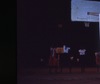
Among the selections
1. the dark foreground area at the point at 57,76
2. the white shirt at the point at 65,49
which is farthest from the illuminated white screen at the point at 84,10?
the dark foreground area at the point at 57,76

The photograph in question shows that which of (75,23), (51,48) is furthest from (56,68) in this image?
(75,23)

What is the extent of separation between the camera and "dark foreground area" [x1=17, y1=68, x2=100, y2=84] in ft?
12.2

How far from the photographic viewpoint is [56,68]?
3.80 metres

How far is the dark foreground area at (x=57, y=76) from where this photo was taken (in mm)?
3719

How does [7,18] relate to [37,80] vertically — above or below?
above

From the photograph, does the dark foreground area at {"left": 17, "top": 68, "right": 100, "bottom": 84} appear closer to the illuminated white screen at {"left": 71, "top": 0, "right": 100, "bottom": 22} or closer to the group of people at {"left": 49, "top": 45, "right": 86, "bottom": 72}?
the group of people at {"left": 49, "top": 45, "right": 86, "bottom": 72}

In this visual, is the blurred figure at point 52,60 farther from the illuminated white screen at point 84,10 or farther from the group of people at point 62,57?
the illuminated white screen at point 84,10

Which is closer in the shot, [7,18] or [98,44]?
[7,18]

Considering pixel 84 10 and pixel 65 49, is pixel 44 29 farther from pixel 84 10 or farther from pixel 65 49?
pixel 84 10

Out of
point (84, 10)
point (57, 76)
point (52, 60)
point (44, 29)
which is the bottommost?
point (57, 76)

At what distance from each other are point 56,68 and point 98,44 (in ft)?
1.33

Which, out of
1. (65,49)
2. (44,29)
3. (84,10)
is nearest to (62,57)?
(65,49)

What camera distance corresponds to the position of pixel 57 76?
3.80 metres

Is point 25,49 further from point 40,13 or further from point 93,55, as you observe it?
point 93,55
